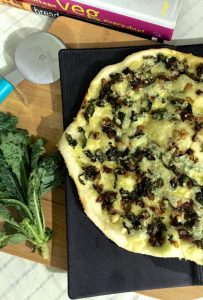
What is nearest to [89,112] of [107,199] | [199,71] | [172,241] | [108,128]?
[108,128]

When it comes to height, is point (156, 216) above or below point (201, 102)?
below

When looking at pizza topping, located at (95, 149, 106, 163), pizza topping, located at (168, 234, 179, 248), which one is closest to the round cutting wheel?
pizza topping, located at (95, 149, 106, 163)

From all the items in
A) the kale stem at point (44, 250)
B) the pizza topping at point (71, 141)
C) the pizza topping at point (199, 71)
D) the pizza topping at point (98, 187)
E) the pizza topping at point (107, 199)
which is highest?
the pizza topping at point (199, 71)

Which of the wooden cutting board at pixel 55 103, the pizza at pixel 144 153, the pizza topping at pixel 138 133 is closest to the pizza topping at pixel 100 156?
the pizza at pixel 144 153

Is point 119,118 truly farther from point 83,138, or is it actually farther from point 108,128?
point 83,138

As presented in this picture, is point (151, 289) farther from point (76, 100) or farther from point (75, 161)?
point (76, 100)

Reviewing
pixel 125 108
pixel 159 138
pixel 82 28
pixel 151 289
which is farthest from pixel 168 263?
pixel 82 28

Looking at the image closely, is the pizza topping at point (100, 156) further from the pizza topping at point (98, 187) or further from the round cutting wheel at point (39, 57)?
the round cutting wheel at point (39, 57)
